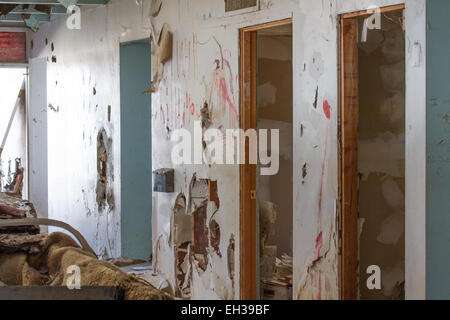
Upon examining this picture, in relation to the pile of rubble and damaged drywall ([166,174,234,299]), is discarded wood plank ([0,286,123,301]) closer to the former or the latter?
the pile of rubble

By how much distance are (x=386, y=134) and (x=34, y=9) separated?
5578 millimetres

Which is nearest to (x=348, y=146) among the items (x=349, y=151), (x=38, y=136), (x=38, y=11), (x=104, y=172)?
(x=349, y=151)

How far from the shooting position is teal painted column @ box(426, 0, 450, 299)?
137 inches

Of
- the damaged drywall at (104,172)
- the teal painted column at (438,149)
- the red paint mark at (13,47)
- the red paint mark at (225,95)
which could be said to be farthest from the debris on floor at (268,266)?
the red paint mark at (13,47)

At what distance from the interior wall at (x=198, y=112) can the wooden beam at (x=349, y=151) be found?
0.06 metres

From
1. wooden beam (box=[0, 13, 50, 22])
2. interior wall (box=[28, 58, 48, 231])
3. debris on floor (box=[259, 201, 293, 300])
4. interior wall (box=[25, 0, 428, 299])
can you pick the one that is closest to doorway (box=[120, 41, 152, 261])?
interior wall (box=[25, 0, 428, 299])

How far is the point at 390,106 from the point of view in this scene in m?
4.79

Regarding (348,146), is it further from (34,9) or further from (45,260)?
(34,9)

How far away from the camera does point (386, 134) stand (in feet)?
15.7

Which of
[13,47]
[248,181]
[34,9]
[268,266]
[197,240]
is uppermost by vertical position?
[34,9]

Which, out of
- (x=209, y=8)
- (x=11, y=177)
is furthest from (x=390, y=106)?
(x=11, y=177)

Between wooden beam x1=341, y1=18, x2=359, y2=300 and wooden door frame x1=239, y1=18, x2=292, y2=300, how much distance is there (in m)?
1.09

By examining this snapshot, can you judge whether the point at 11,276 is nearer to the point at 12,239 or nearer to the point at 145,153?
the point at 12,239
